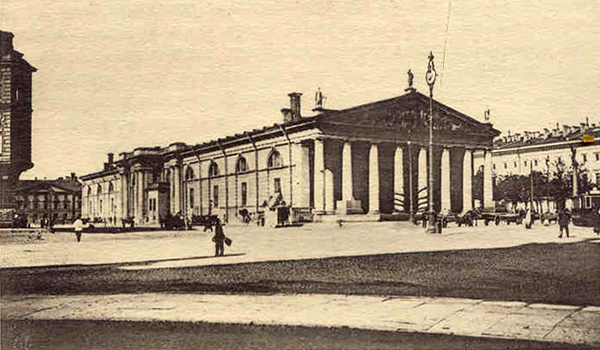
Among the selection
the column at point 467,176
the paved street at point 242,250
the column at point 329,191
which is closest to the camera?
the paved street at point 242,250

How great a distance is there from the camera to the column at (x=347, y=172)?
160ft

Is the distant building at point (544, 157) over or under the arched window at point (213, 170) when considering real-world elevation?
over

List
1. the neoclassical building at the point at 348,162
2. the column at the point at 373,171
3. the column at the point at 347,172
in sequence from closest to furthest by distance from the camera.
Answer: the neoclassical building at the point at 348,162 → the column at the point at 347,172 → the column at the point at 373,171

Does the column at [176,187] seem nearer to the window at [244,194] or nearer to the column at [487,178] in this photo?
the window at [244,194]

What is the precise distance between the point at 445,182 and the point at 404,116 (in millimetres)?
8111

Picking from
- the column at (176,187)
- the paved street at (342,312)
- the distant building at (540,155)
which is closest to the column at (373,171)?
the distant building at (540,155)

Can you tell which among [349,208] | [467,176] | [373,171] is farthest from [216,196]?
[467,176]

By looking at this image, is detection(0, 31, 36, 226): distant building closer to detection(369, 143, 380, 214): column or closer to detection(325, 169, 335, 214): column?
detection(325, 169, 335, 214): column

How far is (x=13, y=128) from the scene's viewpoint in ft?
40.8

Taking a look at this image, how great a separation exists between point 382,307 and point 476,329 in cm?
181

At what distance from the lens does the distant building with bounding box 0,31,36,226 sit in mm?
12281

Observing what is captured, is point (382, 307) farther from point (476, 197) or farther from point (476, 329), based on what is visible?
point (476, 197)

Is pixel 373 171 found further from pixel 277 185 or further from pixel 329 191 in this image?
pixel 277 185

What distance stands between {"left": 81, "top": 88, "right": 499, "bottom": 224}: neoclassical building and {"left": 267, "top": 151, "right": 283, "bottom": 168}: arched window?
9cm
